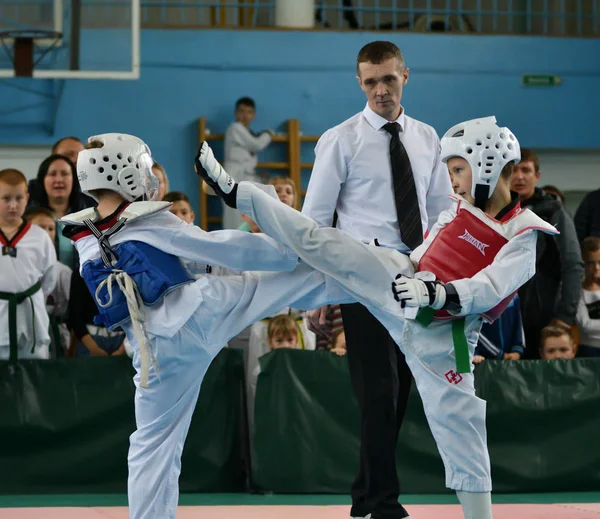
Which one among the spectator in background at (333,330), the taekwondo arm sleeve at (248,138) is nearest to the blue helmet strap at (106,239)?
the spectator in background at (333,330)

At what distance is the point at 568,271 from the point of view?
21.8ft

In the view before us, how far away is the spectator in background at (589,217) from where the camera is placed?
7.88 m

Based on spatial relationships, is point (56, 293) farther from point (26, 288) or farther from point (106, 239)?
point (106, 239)

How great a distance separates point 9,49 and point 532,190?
505 centimetres

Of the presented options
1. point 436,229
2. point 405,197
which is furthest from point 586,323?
point 436,229

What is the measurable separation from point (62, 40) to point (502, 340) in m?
5.03

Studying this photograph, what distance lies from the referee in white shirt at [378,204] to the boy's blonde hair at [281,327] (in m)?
1.86

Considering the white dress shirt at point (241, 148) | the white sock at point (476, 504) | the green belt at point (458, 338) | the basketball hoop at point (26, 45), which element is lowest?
the white sock at point (476, 504)

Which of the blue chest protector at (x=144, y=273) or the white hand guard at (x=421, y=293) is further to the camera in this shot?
the blue chest protector at (x=144, y=273)

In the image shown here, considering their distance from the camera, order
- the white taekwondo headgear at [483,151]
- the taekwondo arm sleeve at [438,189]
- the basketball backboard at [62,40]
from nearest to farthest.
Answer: the white taekwondo headgear at [483,151]
the taekwondo arm sleeve at [438,189]
the basketball backboard at [62,40]

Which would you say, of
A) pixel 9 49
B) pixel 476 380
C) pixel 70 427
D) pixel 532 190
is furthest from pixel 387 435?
pixel 9 49

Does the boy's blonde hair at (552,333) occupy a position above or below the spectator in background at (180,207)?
below

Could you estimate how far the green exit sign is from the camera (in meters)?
12.2

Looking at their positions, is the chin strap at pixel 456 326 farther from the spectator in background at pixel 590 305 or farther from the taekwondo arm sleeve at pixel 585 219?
the taekwondo arm sleeve at pixel 585 219
